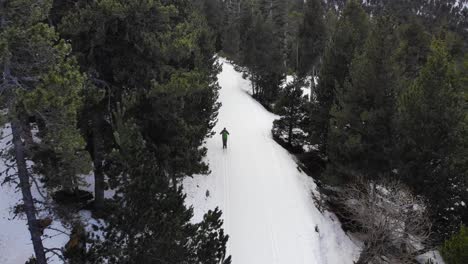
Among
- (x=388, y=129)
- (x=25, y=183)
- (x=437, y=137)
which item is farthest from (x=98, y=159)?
(x=437, y=137)

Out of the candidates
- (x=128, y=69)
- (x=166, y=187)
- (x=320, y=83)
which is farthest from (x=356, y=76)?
(x=166, y=187)

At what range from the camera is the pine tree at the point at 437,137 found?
50.9 feet

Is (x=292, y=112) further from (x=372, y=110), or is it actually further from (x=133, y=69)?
(x=133, y=69)

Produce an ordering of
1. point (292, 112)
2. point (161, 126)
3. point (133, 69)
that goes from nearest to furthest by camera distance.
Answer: point (133, 69), point (161, 126), point (292, 112)

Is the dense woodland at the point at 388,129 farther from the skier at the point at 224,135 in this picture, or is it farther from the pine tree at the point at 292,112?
the skier at the point at 224,135

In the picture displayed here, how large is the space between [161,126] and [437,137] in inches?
453

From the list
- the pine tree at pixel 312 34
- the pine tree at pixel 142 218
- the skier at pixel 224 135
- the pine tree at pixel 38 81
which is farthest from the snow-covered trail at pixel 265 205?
the pine tree at pixel 312 34

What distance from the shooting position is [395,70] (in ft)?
58.3

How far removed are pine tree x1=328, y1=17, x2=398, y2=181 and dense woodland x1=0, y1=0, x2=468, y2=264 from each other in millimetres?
63

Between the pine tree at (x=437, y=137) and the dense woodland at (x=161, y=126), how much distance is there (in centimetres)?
5

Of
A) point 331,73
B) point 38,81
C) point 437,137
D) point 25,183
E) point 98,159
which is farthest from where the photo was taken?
point 331,73

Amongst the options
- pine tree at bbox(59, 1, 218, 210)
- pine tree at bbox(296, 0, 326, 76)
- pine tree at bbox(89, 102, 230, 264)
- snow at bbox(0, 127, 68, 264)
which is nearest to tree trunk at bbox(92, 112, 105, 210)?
pine tree at bbox(59, 1, 218, 210)

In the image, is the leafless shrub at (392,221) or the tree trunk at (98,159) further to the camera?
the leafless shrub at (392,221)

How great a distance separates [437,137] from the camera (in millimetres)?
15906
